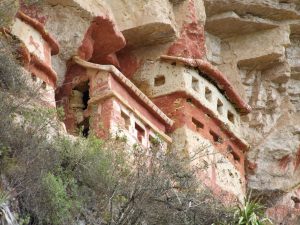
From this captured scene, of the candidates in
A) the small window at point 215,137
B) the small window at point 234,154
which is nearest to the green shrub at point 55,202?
the small window at point 215,137

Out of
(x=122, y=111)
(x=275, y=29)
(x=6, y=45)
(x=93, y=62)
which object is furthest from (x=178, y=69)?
(x=6, y=45)

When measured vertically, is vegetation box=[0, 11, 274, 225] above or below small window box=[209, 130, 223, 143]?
below

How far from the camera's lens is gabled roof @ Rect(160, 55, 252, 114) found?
20.8 m

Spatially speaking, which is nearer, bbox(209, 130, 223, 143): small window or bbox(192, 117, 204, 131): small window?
bbox(192, 117, 204, 131): small window

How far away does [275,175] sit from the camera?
75.9 feet

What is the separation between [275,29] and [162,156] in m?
12.8

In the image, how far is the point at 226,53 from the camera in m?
25.5

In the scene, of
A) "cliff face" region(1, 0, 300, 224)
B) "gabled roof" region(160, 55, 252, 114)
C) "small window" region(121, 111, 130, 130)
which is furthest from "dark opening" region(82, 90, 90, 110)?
"gabled roof" region(160, 55, 252, 114)

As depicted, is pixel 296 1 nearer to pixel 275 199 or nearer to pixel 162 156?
pixel 275 199

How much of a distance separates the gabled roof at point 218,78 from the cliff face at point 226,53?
0.14 feet

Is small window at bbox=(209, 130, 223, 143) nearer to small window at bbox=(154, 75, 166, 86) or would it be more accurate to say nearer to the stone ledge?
small window at bbox=(154, 75, 166, 86)

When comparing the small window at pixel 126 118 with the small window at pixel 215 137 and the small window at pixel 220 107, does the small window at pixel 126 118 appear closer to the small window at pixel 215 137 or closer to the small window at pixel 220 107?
the small window at pixel 215 137

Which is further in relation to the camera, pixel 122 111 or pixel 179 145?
pixel 179 145

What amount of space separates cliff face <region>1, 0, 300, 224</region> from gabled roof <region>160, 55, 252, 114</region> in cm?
4
